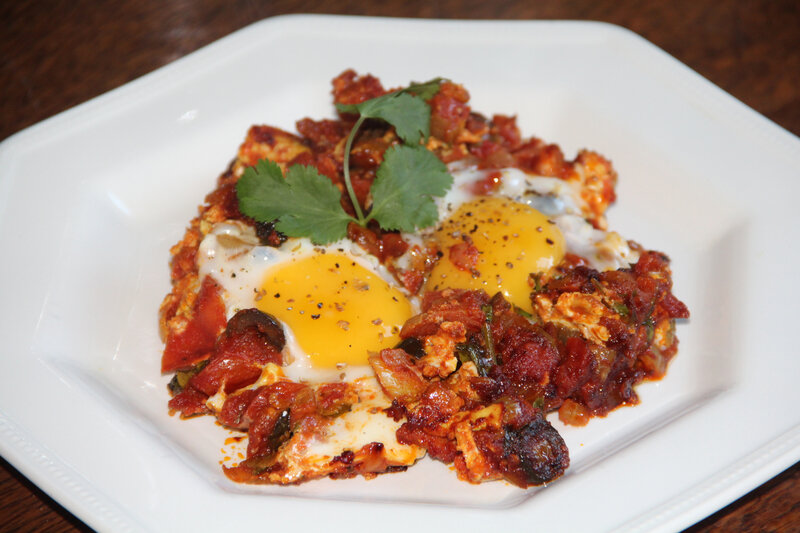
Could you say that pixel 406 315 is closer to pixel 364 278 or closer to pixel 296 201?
pixel 364 278

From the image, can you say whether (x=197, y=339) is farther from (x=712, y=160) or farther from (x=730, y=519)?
(x=712, y=160)

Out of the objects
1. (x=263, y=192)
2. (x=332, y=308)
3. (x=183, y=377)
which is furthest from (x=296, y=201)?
(x=183, y=377)

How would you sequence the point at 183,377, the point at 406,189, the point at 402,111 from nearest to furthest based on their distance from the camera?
the point at 183,377 → the point at 406,189 → the point at 402,111

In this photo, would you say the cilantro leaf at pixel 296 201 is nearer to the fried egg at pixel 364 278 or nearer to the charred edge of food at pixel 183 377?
the fried egg at pixel 364 278

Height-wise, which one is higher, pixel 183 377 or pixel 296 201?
pixel 296 201

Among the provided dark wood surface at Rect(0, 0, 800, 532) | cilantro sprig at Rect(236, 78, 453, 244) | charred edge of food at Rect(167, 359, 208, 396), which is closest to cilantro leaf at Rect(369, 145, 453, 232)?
cilantro sprig at Rect(236, 78, 453, 244)

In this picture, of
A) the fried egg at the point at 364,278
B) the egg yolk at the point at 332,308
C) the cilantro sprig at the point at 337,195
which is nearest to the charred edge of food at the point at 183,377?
the fried egg at the point at 364,278

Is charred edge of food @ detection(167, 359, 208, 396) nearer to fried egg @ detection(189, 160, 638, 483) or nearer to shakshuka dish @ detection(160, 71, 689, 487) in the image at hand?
shakshuka dish @ detection(160, 71, 689, 487)
